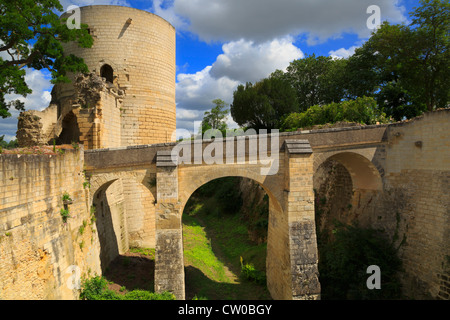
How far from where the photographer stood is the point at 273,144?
9773mm

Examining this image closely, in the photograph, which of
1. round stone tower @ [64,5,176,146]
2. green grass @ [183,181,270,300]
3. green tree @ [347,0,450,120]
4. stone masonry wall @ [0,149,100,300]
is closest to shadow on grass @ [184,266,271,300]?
green grass @ [183,181,270,300]

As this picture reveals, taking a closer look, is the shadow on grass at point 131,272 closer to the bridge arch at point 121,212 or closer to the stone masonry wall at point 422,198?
the bridge arch at point 121,212

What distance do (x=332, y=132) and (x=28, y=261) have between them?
10.3m

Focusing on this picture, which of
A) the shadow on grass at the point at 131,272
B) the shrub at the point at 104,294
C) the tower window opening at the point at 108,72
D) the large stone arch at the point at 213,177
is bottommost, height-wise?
the shadow on grass at the point at 131,272

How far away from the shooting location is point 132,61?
1346cm

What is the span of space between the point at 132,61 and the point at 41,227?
9.52 metres

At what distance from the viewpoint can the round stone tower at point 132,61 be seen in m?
13.1

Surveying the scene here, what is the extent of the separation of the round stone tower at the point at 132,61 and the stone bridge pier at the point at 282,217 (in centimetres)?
510

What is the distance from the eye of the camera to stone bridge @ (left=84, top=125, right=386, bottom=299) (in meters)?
8.71

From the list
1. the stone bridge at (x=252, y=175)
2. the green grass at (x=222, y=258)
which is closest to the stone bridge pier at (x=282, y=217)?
the stone bridge at (x=252, y=175)

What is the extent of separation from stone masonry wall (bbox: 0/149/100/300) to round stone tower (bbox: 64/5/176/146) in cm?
476

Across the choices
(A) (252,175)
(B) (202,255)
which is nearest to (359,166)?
(A) (252,175)

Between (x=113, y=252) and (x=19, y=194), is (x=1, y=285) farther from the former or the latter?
(x=113, y=252)

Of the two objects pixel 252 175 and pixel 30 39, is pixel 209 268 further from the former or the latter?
pixel 30 39
